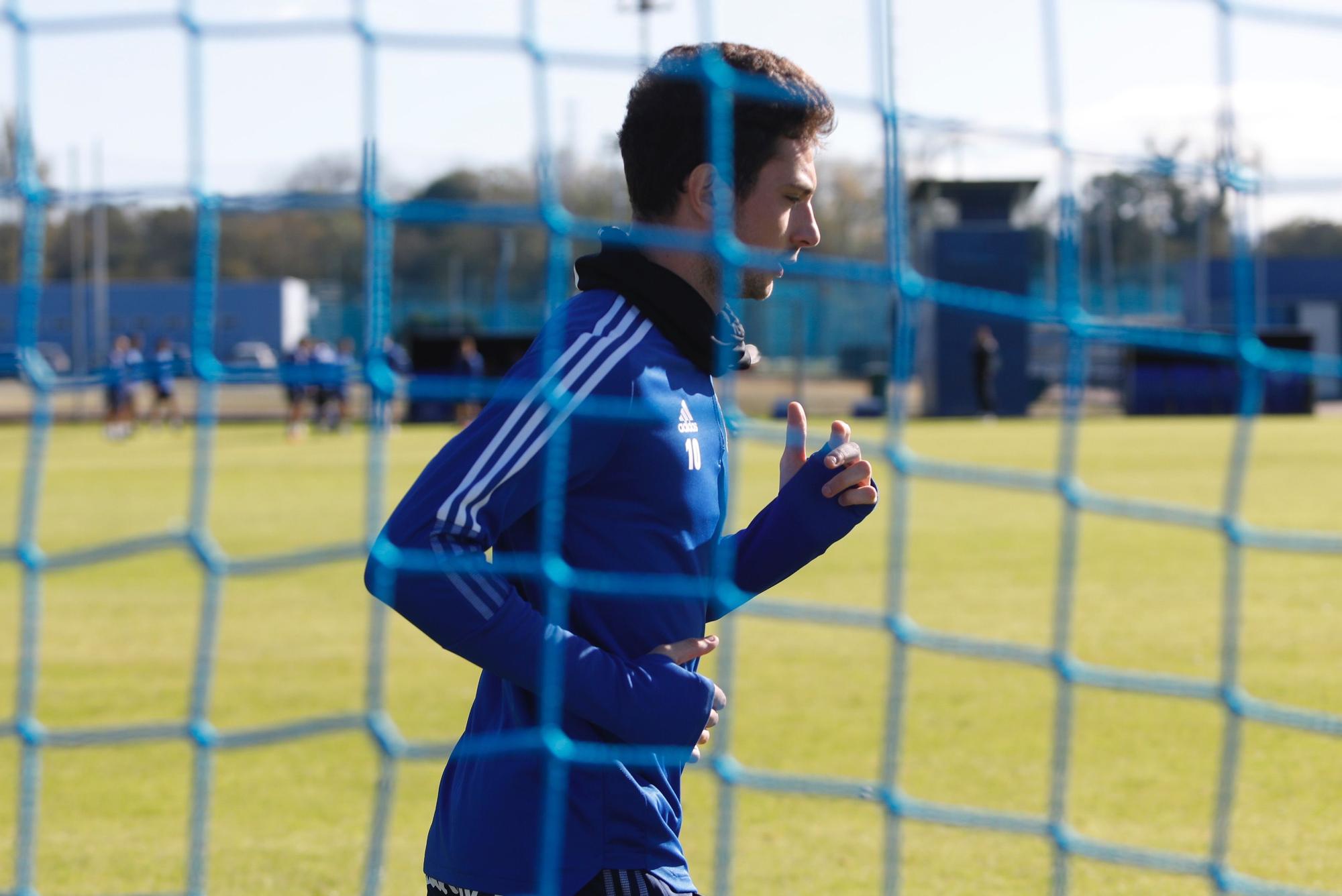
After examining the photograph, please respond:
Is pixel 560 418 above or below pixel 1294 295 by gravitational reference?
below

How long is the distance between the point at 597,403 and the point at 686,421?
180 millimetres

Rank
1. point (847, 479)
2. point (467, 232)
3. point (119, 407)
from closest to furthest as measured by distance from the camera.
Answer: point (847, 479)
point (467, 232)
point (119, 407)

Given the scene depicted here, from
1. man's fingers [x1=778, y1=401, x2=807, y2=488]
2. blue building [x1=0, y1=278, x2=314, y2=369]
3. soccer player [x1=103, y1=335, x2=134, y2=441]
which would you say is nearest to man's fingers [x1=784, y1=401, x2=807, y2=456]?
man's fingers [x1=778, y1=401, x2=807, y2=488]

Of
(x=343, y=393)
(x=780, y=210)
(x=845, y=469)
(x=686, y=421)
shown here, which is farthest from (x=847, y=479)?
(x=343, y=393)

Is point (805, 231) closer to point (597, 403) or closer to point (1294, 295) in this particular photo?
point (597, 403)

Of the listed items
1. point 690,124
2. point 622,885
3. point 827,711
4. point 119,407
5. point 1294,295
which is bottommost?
point 827,711

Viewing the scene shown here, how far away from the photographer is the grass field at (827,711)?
4309 mm

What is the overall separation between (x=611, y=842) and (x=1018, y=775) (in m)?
→ 3.09

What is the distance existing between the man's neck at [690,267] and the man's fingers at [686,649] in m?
0.49

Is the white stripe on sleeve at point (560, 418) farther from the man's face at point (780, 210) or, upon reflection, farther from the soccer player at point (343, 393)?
the soccer player at point (343, 393)

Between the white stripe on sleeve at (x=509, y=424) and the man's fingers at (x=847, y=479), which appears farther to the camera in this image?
the man's fingers at (x=847, y=479)

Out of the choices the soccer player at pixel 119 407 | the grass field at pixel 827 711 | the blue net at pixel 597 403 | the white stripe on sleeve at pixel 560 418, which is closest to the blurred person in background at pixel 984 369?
the soccer player at pixel 119 407

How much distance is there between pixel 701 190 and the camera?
227 centimetres

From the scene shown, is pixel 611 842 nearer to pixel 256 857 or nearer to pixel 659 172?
pixel 659 172
